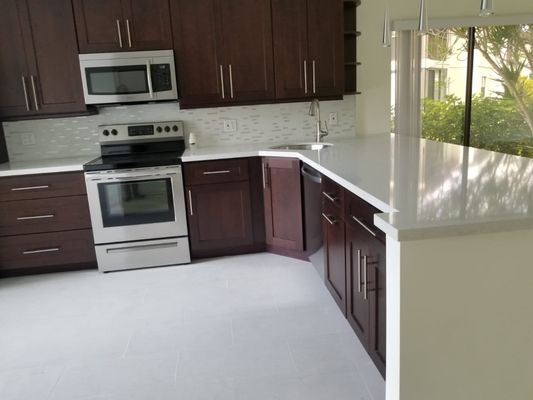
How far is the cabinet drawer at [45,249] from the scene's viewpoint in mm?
3309

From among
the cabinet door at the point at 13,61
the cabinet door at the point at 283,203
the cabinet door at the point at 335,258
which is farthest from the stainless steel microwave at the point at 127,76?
the cabinet door at the point at 335,258

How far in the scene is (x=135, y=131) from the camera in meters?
3.73

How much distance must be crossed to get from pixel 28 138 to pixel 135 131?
2.97ft

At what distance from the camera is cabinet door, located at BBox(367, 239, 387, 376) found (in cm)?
171

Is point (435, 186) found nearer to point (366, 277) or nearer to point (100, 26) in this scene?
point (366, 277)

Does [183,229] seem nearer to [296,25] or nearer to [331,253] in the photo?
Result: [331,253]

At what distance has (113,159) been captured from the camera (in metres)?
3.49

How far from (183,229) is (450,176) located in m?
2.15

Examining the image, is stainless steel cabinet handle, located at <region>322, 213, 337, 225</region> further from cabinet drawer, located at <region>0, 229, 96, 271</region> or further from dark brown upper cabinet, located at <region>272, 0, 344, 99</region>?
cabinet drawer, located at <region>0, 229, 96, 271</region>

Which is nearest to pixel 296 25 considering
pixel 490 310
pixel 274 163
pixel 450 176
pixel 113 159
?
pixel 274 163

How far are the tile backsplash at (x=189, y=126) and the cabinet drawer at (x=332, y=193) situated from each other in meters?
1.50

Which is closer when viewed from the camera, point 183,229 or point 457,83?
point 183,229

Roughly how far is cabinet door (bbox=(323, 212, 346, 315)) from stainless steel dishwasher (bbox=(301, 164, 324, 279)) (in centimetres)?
16

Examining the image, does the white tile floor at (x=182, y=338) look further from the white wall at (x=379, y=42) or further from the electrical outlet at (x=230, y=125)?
the white wall at (x=379, y=42)
